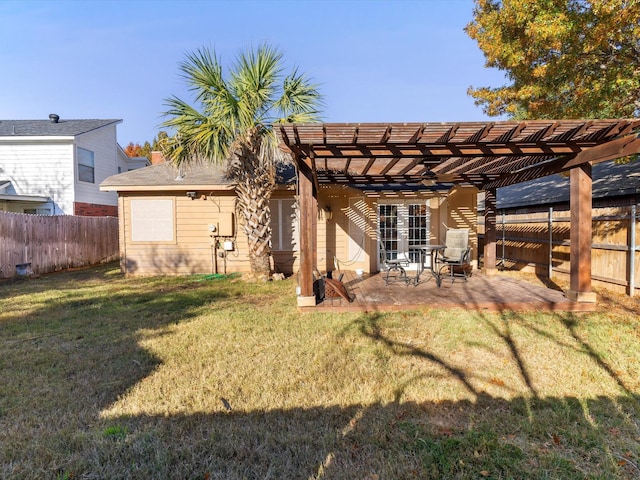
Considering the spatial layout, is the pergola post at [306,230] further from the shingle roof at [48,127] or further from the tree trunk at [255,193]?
the shingle roof at [48,127]

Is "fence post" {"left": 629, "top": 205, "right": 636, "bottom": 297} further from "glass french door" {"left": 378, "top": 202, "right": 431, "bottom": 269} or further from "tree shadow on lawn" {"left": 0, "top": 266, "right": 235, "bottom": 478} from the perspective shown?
"tree shadow on lawn" {"left": 0, "top": 266, "right": 235, "bottom": 478}

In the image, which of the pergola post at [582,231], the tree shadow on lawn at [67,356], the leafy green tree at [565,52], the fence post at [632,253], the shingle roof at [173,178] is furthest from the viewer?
the shingle roof at [173,178]

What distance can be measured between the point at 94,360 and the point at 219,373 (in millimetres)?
1507

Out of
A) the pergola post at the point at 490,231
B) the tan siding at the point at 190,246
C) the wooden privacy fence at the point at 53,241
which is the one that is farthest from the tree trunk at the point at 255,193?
the wooden privacy fence at the point at 53,241

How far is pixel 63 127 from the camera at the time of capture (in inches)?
561

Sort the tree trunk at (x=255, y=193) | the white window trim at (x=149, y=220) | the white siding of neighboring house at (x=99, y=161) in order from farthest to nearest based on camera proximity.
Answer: the white siding of neighboring house at (x=99, y=161) → the white window trim at (x=149, y=220) → the tree trunk at (x=255, y=193)

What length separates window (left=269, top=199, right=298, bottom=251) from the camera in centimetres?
965

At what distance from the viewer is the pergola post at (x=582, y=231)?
5410 millimetres

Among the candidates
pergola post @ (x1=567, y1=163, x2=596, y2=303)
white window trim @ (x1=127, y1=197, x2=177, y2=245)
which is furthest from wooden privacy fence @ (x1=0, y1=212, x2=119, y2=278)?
pergola post @ (x1=567, y1=163, x2=596, y2=303)

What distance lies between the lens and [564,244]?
812 cm

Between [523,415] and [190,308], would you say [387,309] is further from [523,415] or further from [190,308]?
[190,308]

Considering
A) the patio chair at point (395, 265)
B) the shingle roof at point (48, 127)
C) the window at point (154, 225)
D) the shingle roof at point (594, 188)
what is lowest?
the patio chair at point (395, 265)

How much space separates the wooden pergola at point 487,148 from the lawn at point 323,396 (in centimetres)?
133

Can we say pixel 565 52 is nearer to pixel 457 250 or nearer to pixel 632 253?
pixel 632 253
